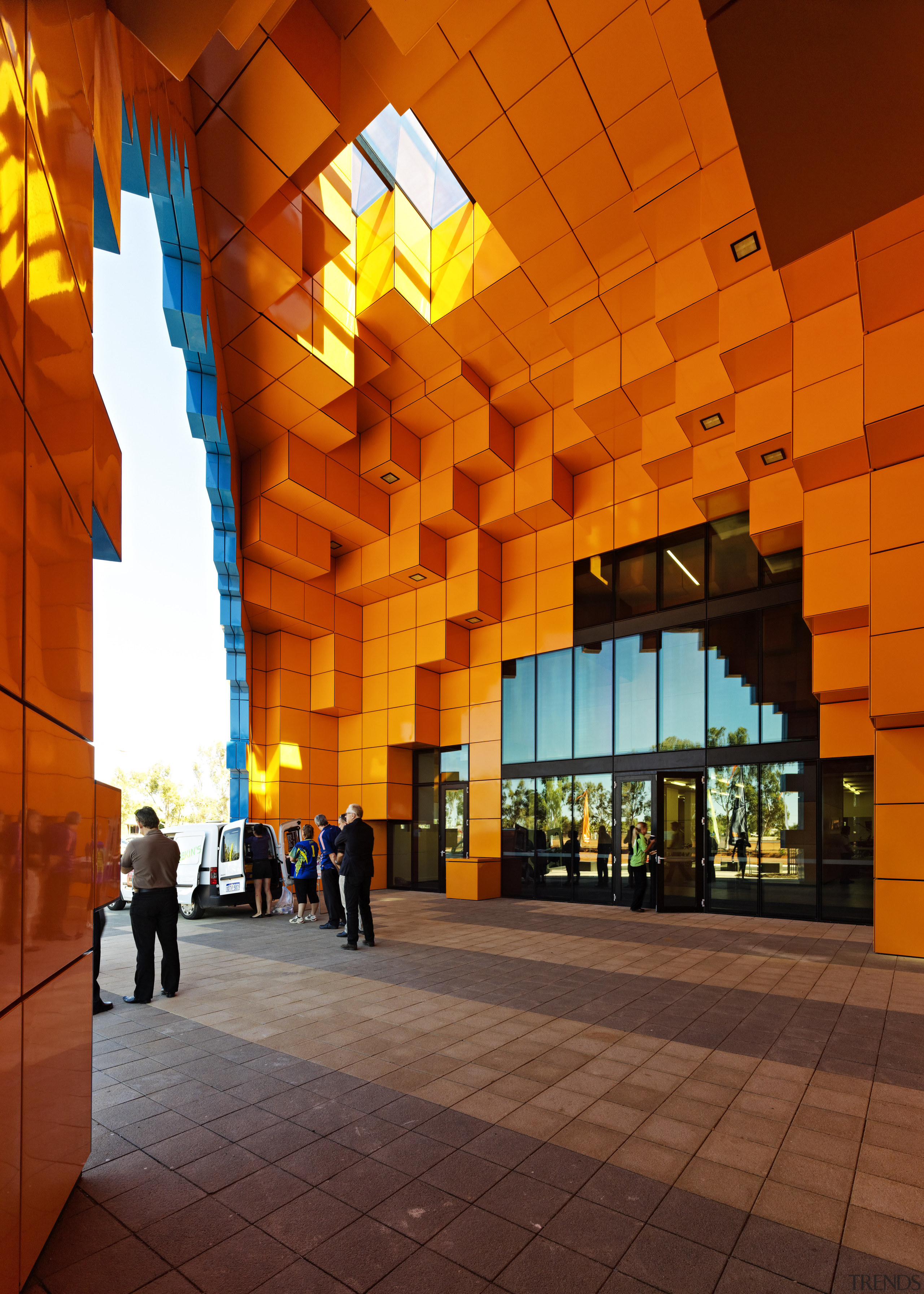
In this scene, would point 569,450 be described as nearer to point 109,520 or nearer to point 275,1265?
point 109,520

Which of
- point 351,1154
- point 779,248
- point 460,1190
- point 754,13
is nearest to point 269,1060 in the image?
point 351,1154

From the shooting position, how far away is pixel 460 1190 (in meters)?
3.25

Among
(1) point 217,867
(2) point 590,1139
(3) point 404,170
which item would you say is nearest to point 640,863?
(1) point 217,867

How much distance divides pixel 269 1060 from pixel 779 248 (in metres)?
5.68

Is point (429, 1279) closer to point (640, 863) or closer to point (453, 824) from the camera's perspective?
point (640, 863)

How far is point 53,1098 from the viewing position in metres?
2.78

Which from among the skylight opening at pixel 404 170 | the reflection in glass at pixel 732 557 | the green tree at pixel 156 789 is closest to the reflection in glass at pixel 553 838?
the reflection in glass at pixel 732 557

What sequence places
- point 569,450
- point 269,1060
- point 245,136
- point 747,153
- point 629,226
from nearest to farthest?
point 747,153 → point 269,1060 → point 245,136 → point 629,226 → point 569,450

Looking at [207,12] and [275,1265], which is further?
[207,12]

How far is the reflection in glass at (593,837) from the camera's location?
14.4 metres

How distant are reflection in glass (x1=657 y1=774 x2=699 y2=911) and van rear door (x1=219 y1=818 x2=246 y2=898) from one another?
775cm

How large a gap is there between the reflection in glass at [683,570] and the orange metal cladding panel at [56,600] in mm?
12306

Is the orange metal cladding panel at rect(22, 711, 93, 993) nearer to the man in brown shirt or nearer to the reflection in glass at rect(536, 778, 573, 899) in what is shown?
the man in brown shirt

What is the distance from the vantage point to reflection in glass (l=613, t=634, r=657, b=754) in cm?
1425
